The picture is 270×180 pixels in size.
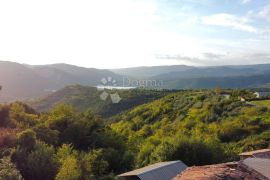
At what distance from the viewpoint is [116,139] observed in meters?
57.7

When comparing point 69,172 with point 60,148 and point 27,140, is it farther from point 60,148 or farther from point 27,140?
point 60,148

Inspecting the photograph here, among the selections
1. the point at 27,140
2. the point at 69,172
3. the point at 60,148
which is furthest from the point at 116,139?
the point at 69,172

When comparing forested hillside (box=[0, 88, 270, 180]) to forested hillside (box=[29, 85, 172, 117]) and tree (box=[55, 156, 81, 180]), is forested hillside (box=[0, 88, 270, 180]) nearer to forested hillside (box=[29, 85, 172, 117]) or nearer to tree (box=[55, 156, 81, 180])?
tree (box=[55, 156, 81, 180])

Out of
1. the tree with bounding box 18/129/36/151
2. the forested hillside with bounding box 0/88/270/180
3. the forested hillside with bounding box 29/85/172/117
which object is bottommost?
the forested hillside with bounding box 29/85/172/117

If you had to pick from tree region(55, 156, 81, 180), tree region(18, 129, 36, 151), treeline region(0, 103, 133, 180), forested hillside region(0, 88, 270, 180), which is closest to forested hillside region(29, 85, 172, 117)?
forested hillside region(0, 88, 270, 180)

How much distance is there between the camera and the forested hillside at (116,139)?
111ft

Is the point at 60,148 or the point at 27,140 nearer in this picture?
the point at 27,140

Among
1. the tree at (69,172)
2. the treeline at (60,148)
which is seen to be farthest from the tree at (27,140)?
the tree at (69,172)

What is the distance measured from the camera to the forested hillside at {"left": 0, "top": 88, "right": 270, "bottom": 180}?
1331 inches

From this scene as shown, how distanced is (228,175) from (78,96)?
159 metres

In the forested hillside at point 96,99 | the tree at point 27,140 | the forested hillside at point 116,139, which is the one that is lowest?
the forested hillside at point 96,99

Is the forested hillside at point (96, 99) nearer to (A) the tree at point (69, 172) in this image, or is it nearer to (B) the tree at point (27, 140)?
(B) the tree at point (27, 140)

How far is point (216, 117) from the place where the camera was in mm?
75438

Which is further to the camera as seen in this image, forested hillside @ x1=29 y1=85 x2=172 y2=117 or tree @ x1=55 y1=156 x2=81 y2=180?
forested hillside @ x1=29 y1=85 x2=172 y2=117
